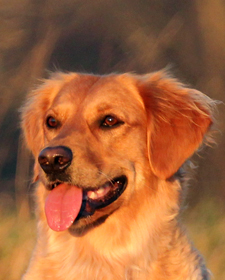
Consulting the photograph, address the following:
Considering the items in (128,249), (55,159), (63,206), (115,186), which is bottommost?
(128,249)

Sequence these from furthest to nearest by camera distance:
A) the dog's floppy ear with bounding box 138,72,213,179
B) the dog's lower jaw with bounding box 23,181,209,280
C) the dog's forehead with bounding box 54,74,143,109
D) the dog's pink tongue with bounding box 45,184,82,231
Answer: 1. the dog's forehead with bounding box 54,74,143,109
2. the dog's floppy ear with bounding box 138,72,213,179
3. the dog's lower jaw with bounding box 23,181,209,280
4. the dog's pink tongue with bounding box 45,184,82,231

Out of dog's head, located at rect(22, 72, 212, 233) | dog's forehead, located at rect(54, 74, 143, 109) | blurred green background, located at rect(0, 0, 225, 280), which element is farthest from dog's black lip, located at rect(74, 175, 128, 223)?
blurred green background, located at rect(0, 0, 225, 280)

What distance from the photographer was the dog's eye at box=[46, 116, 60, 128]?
13.7 feet

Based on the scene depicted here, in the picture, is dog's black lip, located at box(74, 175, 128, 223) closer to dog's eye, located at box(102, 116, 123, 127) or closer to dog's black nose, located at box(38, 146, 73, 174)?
dog's black nose, located at box(38, 146, 73, 174)

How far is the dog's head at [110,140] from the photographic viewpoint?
367 centimetres

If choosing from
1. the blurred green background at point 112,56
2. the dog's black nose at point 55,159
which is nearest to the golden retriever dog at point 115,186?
the dog's black nose at point 55,159

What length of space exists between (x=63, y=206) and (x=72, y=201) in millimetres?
67

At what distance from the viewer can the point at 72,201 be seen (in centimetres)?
369

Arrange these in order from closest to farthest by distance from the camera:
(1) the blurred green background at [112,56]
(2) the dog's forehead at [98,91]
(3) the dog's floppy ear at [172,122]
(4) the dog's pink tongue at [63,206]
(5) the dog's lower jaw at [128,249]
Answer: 1. (4) the dog's pink tongue at [63,206]
2. (5) the dog's lower jaw at [128,249]
3. (3) the dog's floppy ear at [172,122]
4. (2) the dog's forehead at [98,91]
5. (1) the blurred green background at [112,56]

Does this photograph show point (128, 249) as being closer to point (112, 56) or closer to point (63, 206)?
point (63, 206)

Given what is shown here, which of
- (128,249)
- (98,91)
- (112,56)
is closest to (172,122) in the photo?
(98,91)

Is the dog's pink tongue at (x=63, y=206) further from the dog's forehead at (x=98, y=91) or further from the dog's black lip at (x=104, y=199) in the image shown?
the dog's forehead at (x=98, y=91)

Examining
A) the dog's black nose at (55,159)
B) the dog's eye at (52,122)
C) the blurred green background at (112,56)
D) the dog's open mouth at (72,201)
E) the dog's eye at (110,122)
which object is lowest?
the blurred green background at (112,56)

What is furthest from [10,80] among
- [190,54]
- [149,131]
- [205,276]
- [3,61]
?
[205,276]
